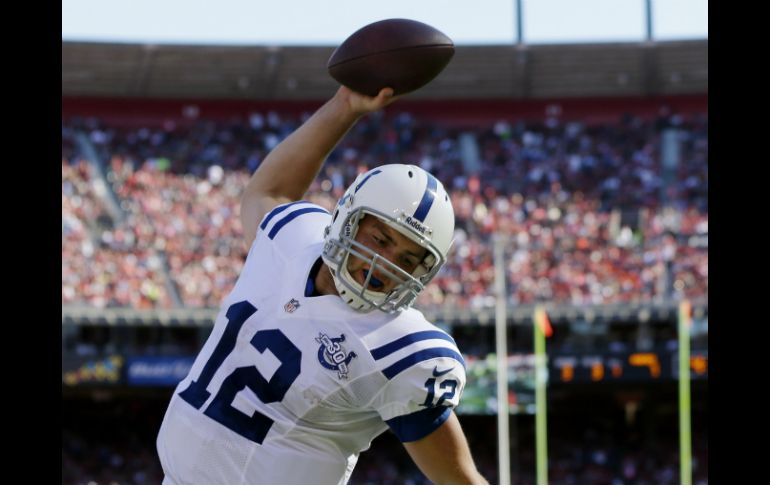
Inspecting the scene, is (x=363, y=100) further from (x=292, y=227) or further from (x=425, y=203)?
(x=425, y=203)

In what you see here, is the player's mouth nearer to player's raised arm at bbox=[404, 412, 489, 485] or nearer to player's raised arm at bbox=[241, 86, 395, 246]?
player's raised arm at bbox=[404, 412, 489, 485]

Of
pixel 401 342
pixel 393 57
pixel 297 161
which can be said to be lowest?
pixel 401 342

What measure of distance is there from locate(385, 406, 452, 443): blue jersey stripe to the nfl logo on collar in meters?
0.38

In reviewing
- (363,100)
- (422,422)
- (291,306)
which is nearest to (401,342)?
(422,422)

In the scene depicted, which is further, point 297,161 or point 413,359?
point 297,161

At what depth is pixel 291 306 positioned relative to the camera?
264 centimetres

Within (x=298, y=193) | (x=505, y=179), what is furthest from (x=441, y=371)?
(x=505, y=179)

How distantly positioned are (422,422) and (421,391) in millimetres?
76

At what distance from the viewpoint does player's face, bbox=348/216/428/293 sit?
Result: 2.52 m

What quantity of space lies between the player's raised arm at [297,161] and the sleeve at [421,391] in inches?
32.4

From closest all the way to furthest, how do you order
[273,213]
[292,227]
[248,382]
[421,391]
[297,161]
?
1. [421,391]
2. [248,382]
3. [292,227]
4. [273,213]
5. [297,161]

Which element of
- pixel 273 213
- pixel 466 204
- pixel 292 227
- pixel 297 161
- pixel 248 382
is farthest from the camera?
pixel 466 204
